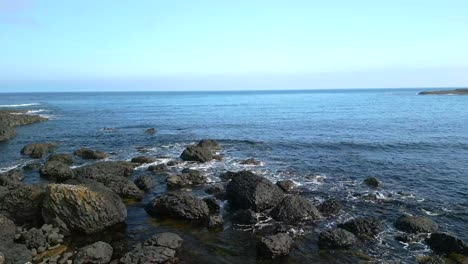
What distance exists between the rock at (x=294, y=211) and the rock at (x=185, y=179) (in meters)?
10.1

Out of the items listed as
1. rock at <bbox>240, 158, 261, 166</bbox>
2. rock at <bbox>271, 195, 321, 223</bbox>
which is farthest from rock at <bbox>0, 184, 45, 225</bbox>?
rock at <bbox>240, 158, 261, 166</bbox>

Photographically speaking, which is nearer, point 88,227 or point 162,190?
point 88,227

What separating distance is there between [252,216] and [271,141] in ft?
103

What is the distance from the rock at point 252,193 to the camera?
2598cm

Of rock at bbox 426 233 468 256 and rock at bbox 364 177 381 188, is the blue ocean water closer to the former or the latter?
rock at bbox 426 233 468 256

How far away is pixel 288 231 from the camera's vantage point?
74.0 ft

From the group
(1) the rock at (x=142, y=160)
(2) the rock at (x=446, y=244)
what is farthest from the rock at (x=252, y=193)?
(1) the rock at (x=142, y=160)

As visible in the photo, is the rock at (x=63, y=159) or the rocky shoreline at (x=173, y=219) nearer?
the rocky shoreline at (x=173, y=219)

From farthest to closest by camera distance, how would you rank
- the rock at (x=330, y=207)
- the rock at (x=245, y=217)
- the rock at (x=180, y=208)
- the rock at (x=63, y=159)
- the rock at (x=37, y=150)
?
the rock at (x=37, y=150) < the rock at (x=63, y=159) < the rock at (x=330, y=207) < the rock at (x=180, y=208) < the rock at (x=245, y=217)

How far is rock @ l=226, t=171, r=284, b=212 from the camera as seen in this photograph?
26.0 m

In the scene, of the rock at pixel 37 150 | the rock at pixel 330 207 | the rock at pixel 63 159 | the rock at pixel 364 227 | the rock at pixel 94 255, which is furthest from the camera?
the rock at pixel 37 150

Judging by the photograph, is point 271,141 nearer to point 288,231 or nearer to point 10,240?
point 288,231

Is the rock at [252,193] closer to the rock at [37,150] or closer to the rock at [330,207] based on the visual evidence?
the rock at [330,207]

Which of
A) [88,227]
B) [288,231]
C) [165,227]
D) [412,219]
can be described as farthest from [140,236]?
[412,219]
